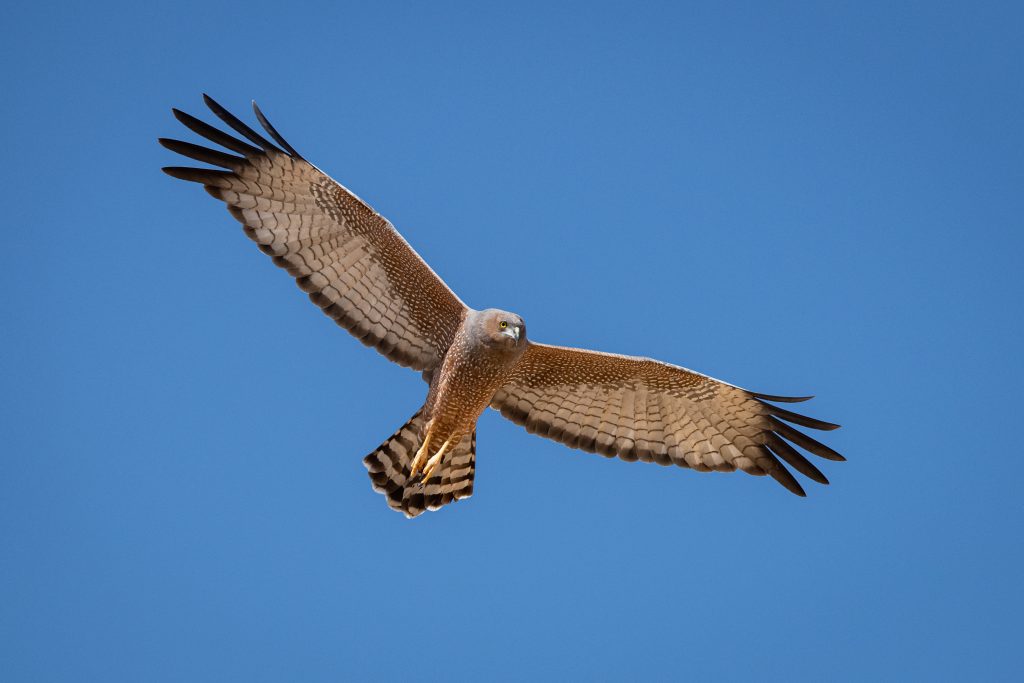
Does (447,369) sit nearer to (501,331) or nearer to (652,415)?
(501,331)

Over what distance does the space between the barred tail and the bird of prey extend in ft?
0.04

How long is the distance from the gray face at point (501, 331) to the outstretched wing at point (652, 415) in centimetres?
63

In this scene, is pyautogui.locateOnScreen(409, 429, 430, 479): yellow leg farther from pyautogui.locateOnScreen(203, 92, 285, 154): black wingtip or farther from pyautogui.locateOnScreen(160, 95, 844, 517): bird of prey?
pyautogui.locateOnScreen(203, 92, 285, 154): black wingtip

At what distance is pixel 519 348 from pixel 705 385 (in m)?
1.82

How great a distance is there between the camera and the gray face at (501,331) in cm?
1051

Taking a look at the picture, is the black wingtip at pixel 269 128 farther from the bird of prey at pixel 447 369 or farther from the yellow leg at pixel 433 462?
the yellow leg at pixel 433 462

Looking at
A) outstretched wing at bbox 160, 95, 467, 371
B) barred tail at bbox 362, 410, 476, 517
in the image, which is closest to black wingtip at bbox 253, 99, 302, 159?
outstretched wing at bbox 160, 95, 467, 371

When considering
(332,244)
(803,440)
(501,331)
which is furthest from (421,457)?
(803,440)

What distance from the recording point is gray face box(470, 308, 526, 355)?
1051 cm

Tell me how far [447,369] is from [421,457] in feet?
2.64

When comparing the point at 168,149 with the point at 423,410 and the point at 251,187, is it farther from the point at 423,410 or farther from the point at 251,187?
the point at 423,410

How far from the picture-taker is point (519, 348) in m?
10.7

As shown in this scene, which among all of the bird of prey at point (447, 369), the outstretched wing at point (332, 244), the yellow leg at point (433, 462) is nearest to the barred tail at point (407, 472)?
the bird of prey at point (447, 369)

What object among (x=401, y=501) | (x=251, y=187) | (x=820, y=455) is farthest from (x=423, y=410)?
(x=820, y=455)
